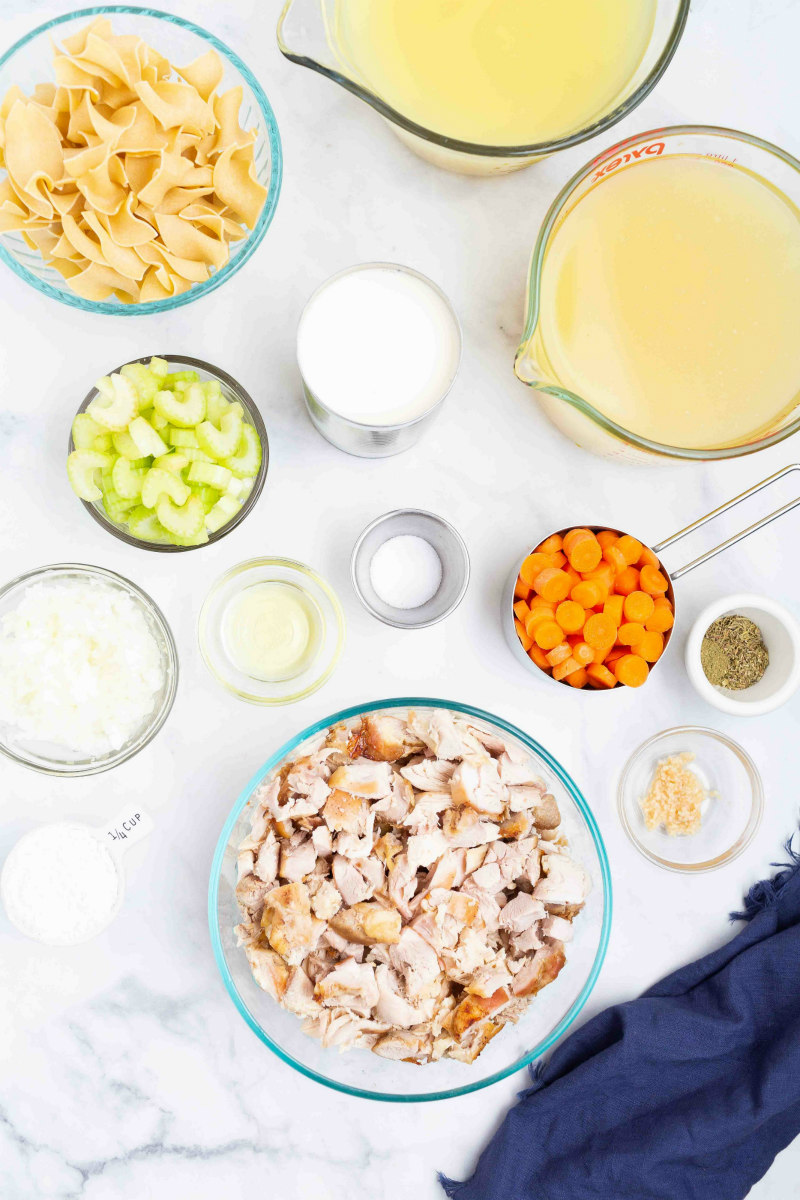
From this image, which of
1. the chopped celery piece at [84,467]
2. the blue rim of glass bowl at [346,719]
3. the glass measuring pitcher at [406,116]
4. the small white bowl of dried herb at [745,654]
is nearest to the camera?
the glass measuring pitcher at [406,116]

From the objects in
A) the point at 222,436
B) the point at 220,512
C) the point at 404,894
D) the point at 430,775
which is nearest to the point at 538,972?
the point at 404,894

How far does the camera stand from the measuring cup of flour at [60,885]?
1645 millimetres

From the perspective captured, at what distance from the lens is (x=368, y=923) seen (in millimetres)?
1502

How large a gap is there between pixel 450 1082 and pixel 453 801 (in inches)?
22.4

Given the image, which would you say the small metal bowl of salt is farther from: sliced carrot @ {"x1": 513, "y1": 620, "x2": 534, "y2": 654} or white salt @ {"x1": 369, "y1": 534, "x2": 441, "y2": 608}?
sliced carrot @ {"x1": 513, "y1": 620, "x2": 534, "y2": 654}

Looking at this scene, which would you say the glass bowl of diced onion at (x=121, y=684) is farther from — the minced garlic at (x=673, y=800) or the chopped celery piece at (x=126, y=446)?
the minced garlic at (x=673, y=800)

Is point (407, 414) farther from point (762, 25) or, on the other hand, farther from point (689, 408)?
point (762, 25)

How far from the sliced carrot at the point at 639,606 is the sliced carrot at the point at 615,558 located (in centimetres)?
6

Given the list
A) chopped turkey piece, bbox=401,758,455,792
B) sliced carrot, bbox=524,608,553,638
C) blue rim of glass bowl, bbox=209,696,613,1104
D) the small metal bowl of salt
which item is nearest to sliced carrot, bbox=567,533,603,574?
sliced carrot, bbox=524,608,553,638

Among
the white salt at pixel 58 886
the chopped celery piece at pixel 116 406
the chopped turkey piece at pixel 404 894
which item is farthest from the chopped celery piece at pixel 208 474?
the white salt at pixel 58 886

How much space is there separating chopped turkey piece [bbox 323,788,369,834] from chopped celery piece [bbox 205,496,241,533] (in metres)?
0.51

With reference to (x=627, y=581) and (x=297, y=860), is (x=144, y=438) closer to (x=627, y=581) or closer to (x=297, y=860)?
(x=297, y=860)

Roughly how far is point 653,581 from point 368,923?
2.64ft

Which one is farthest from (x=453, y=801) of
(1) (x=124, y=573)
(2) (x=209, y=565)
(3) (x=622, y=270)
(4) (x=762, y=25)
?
(4) (x=762, y=25)
